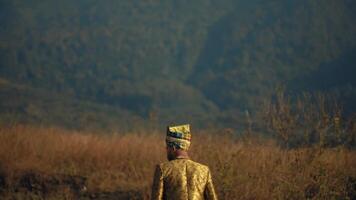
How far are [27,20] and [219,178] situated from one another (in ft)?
146

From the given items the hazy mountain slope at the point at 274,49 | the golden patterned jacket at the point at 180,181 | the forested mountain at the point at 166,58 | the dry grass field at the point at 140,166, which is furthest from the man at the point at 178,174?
the hazy mountain slope at the point at 274,49

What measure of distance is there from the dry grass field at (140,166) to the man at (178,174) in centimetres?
375

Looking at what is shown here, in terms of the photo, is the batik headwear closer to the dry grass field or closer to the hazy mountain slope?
the dry grass field

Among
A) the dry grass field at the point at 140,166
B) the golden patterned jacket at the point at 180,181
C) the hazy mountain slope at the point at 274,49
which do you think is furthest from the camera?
the hazy mountain slope at the point at 274,49

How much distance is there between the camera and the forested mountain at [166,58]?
38000mm

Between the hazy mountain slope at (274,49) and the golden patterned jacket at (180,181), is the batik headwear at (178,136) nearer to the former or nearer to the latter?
the golden patterned jacket at (180,181)

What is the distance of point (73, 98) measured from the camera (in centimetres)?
4041

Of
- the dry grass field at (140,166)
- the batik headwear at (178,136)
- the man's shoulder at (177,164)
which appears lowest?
the dry grass field at (140,166)

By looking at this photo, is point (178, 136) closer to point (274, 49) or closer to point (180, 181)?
point (180, 181)

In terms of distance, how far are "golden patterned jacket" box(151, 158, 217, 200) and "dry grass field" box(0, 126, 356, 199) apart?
372cm

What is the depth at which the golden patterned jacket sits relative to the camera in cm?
511

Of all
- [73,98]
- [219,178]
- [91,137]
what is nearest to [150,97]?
[73,98]

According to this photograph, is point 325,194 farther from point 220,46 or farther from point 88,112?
point 220,46

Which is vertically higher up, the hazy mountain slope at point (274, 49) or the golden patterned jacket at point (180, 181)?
the hazy mountain slope at point (274, 49)
